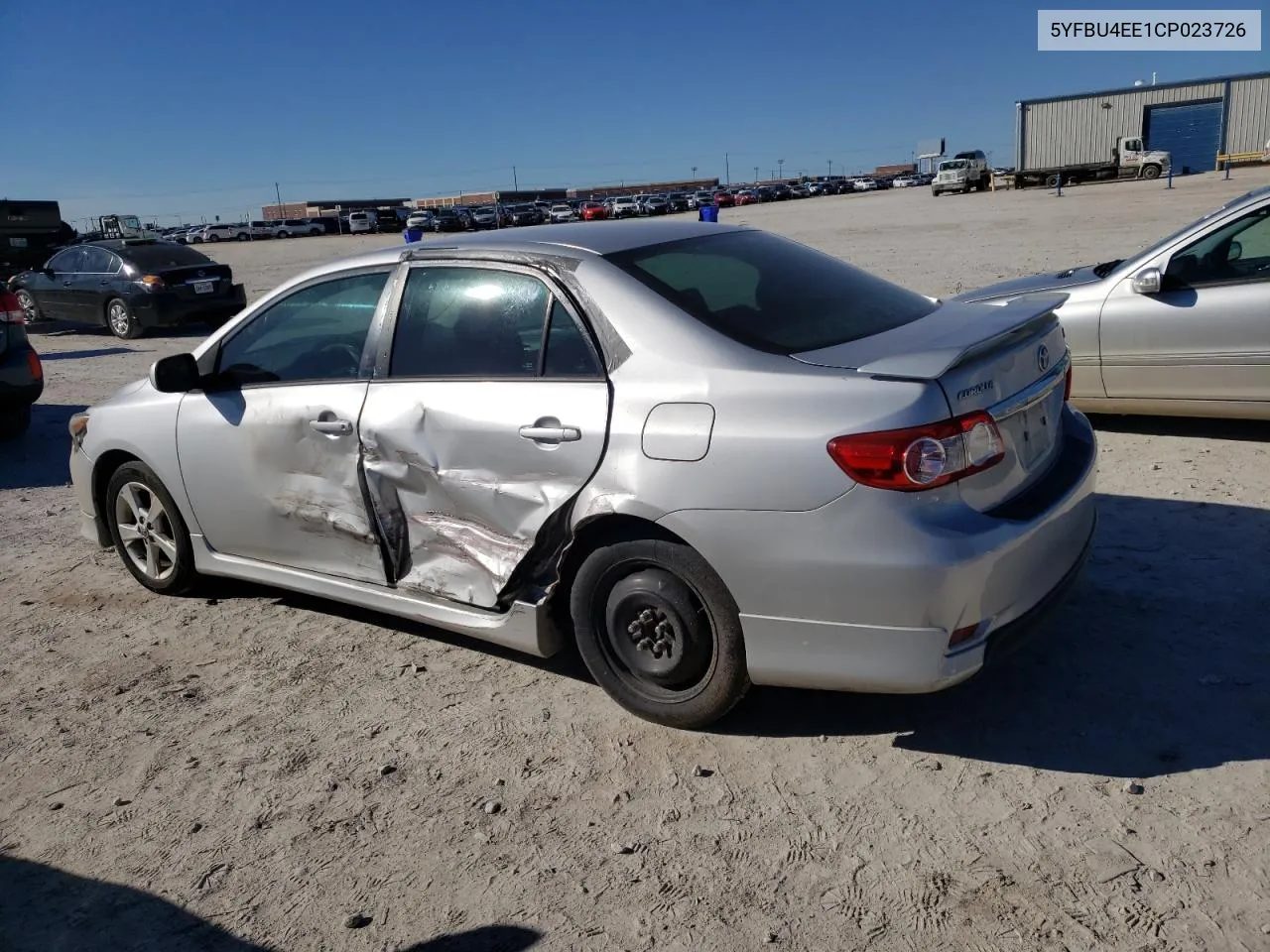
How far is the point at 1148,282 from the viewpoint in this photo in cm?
625

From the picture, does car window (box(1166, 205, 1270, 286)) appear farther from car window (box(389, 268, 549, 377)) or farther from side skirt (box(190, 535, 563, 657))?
side skirt (box(190, 535, 563, 657))

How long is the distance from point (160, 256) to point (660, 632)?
15.0 metres

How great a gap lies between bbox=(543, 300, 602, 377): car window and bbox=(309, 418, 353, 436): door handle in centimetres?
93

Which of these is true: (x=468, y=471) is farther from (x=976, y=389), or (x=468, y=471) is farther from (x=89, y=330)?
(x=89, y=330)

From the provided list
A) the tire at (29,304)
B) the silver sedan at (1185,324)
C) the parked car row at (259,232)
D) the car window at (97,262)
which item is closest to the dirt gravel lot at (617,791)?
the silver sedan at (1185,324)

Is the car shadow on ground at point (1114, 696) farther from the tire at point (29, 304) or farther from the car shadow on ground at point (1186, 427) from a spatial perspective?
the tire at point (29, 304)

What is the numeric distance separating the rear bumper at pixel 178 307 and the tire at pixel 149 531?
11.3 metres

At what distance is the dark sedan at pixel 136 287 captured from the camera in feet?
51.0

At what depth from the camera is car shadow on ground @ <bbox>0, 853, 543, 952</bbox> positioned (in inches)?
105

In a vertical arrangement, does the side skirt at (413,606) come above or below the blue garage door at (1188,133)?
below

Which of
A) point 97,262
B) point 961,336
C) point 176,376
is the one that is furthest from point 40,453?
point 97,262

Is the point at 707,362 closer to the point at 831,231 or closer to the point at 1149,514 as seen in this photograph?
the point at 1149,514

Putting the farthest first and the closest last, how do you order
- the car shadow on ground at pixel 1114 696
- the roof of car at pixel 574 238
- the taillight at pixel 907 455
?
the roof of car at pixel 574 238
the car shadow on ground at pixel 1114 696
the taillight at pixel 907 455

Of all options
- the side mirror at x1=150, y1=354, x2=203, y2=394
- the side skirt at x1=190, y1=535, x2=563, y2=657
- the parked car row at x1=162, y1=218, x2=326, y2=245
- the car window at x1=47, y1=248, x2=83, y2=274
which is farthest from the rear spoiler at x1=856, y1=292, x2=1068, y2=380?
the parked car row at x1=162, y1=218, x2=326, y2=245
